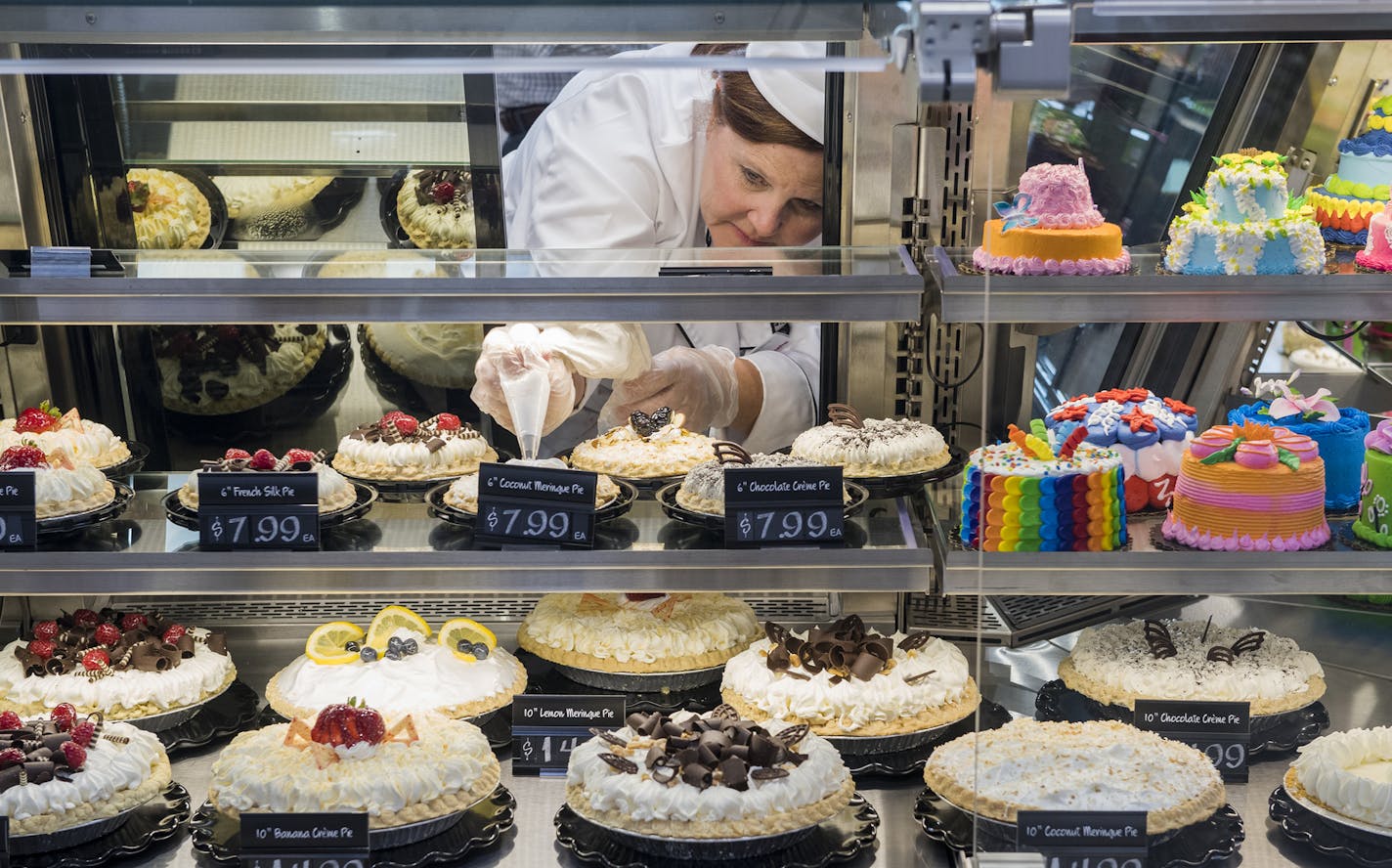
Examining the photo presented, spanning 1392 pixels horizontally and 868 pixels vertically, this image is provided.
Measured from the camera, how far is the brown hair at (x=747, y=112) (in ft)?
12.1

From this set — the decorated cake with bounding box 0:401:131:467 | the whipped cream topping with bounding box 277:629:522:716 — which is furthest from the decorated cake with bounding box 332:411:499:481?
the decorated cake with bounding box 0:401:131:467

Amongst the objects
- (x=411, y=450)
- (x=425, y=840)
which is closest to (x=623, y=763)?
(x=425, y=840)

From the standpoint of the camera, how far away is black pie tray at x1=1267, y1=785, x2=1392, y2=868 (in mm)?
2893

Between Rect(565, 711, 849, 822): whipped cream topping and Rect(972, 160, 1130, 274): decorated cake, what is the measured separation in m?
1.15

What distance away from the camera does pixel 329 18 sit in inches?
117

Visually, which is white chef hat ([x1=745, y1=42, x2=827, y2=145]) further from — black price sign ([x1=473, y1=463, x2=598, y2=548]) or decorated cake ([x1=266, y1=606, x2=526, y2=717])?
decorated cake ([x1=266, y1=606, x2=526, y2=717])

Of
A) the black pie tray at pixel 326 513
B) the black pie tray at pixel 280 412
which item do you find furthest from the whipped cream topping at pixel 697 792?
the black pie tray at pixel 280 412

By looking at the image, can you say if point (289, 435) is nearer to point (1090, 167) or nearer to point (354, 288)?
point (354, 288)

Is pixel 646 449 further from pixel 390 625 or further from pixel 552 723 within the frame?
pixel 552 723

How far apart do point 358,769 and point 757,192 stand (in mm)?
1862

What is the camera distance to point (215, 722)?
135 inches

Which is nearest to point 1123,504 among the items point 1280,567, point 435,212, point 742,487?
point 1280,567

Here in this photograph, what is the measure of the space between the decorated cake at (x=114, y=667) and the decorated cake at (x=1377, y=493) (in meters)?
2.82

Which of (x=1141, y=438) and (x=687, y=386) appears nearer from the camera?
(x=1141, y=438)
